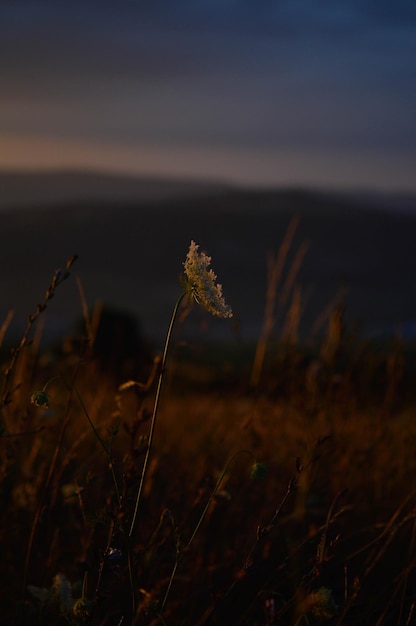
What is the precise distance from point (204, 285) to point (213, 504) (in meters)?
0.70

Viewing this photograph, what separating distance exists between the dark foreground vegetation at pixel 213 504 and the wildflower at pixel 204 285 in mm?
244

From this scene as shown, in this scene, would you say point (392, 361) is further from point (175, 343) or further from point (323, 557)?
point (323, 557)

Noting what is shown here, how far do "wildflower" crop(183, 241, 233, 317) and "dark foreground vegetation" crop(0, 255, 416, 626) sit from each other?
0.24 meters

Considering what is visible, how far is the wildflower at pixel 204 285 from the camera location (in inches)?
65.1

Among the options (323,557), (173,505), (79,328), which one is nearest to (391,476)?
(173,505)

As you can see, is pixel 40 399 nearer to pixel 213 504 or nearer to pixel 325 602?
pixel 213 504

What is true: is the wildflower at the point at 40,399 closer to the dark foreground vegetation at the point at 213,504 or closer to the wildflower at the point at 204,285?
the dark foreground vegetation at the point at 213,504

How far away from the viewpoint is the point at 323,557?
5.61 feet

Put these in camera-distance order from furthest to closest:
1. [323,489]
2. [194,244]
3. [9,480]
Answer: [323,489]
[9,480]
[194,244]

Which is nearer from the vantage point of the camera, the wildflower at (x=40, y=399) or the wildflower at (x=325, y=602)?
the wildflower at (x=325, y=602)

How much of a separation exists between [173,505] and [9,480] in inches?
34.1

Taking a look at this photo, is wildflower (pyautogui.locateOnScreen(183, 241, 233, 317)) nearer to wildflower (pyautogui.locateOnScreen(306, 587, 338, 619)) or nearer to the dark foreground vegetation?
the dark foreground vegetation

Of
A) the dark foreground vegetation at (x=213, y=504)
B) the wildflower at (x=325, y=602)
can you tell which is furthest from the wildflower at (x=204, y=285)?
the wildflower at (x=325, y=602)

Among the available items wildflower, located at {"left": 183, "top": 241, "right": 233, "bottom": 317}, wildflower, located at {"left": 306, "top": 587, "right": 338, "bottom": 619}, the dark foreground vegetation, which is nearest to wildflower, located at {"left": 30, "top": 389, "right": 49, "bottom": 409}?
the dark foreground vegetation
